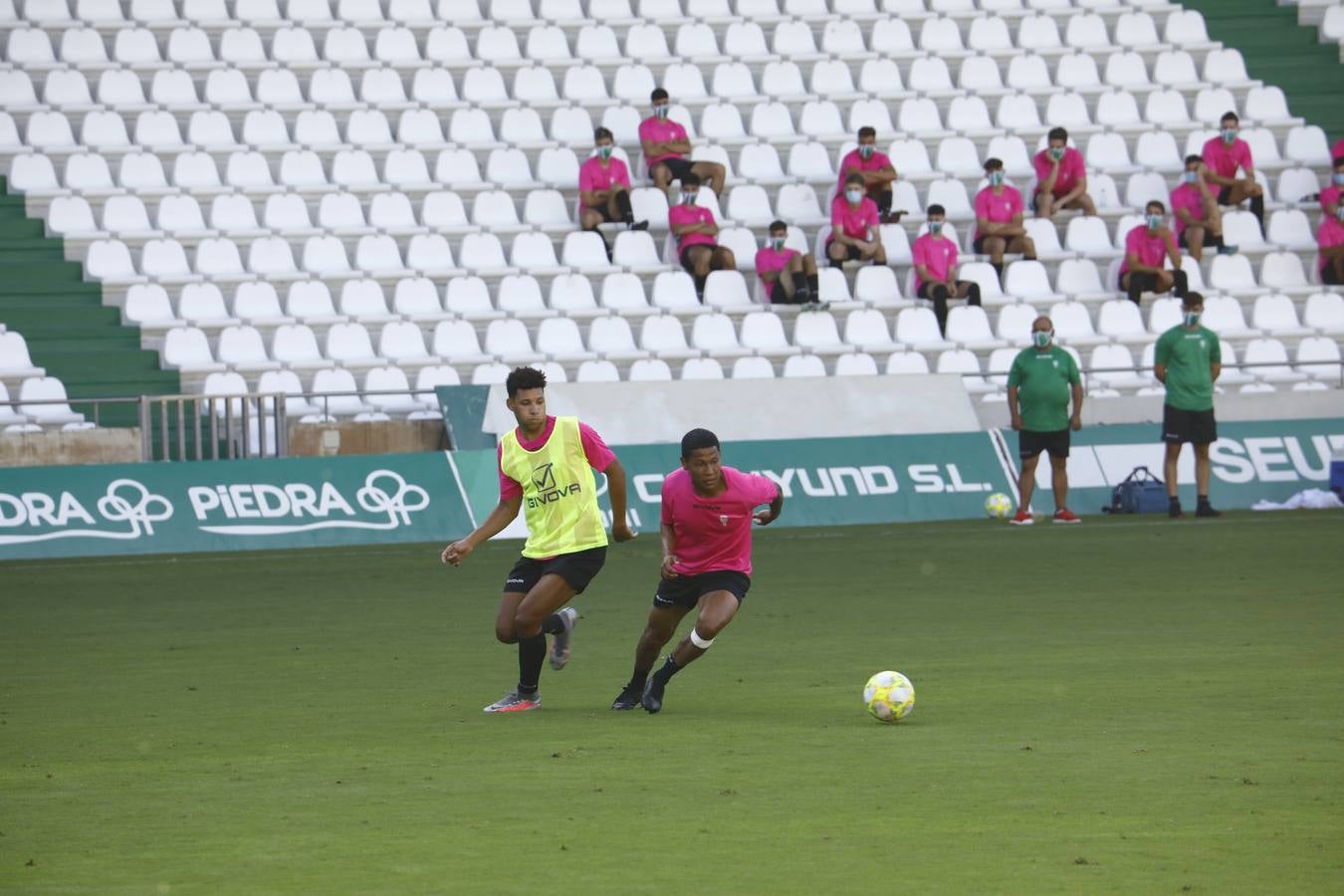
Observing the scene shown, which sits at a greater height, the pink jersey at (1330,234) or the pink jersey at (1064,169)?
the pink jersey at (1064,169)

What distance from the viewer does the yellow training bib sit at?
32.4ft

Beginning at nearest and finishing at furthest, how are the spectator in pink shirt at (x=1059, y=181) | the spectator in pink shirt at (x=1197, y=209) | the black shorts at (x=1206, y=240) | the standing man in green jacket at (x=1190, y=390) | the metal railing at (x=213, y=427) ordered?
1. the metal railing at (x=213, y=427)
2. the standing man in green jacket at (x=1190, y=390)
3. the spectator in pink shirt at (x=1197, y=209)
4. the spectator in pink shirt at (x=1059, y=181)
5. the black shorts at (x=1206, y=240)

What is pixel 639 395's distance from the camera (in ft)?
74.9

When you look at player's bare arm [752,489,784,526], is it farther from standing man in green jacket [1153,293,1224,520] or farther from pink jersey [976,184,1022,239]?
pink jersey [976,184,1022,239]

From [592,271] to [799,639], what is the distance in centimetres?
1439

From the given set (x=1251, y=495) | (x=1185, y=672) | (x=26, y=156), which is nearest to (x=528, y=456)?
(x=1185, y=672)

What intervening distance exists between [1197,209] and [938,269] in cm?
413

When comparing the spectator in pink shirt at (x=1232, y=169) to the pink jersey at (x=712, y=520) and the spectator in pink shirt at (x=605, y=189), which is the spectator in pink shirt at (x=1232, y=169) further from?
the pink jersey at (x=712, y=520)

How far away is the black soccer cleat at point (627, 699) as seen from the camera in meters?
9.62

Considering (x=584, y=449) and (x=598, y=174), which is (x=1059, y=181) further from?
(x=584, y=449)

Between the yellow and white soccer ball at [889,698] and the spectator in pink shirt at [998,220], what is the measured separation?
19.2m

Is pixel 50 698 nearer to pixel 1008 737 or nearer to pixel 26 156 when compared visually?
pixel 1008 737

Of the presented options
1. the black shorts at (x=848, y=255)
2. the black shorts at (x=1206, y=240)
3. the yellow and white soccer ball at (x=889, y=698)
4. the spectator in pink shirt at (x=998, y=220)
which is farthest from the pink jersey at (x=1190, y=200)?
the yellow and white soccer ball at (x=889, y=698)

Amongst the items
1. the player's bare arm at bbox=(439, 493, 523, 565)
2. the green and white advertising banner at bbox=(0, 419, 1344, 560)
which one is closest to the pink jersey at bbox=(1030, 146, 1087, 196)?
the green and white advertising banner at bbox=(0, 419, 1344, 560)
